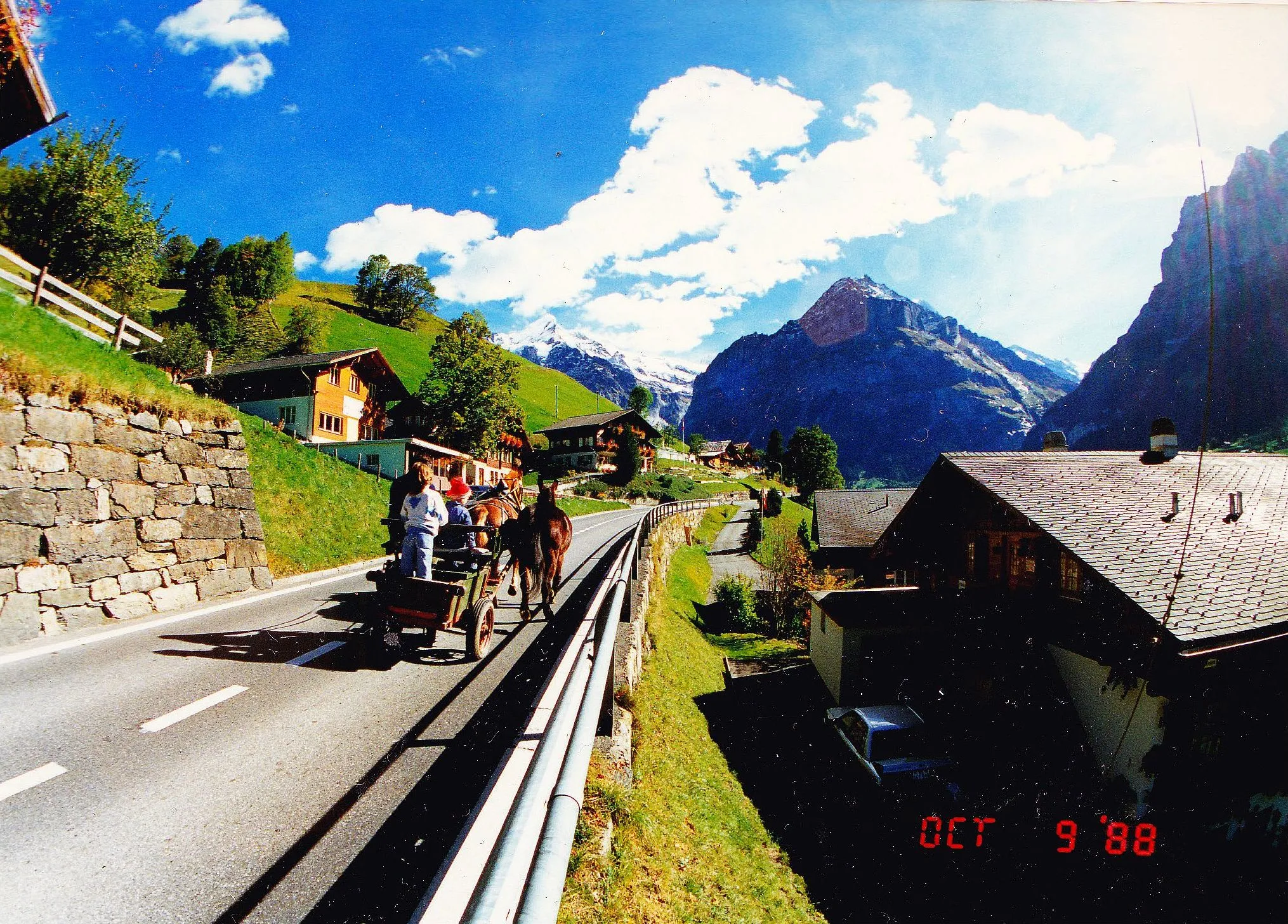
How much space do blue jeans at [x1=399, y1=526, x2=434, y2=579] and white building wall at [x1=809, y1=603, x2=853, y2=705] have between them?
1474cm

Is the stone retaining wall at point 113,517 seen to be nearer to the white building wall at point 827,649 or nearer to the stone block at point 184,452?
the stone block at point 184,452

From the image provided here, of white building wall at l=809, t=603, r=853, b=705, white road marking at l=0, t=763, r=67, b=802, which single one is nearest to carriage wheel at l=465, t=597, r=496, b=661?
white road marking at l=0, t=763, r=67, b=802

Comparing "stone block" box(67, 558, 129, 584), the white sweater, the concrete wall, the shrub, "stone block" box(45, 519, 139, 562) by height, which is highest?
the white sweater

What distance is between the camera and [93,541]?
26.3ft

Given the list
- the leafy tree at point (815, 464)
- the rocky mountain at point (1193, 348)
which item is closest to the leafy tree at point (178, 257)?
the leafy tree at point (815, 464)

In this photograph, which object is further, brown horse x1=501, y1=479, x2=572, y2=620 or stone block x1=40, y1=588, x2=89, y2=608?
brown horse x1=501, y1=479, x2=572, y2=620

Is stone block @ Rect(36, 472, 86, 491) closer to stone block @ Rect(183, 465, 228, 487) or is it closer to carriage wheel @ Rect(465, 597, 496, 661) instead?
stone block @ Rect(183, 465, 228, 487)

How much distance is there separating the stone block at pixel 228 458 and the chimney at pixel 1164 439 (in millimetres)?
22406

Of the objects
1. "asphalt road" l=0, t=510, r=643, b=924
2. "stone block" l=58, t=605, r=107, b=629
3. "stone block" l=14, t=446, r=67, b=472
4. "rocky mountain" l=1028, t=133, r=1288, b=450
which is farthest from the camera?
"rocky mountain" l=1028, t=133, r=1288, b=450

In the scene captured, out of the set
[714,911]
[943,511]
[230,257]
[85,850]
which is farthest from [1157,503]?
[230,257]

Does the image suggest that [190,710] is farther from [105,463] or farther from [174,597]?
[105,463]

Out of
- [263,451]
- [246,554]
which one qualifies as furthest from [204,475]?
[263,451]

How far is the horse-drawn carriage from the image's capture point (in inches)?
257

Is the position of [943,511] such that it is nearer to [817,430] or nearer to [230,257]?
[817,430]
